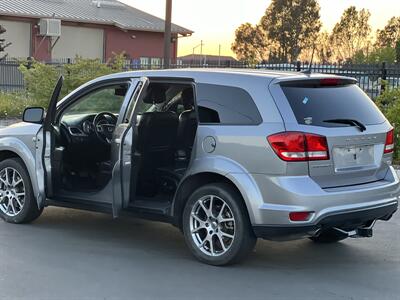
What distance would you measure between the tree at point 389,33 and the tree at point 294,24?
6064 mm

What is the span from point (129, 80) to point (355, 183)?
92.5 inches

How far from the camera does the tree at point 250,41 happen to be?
59594 millimetres

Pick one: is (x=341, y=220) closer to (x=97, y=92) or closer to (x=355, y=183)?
(x=355, y=183)

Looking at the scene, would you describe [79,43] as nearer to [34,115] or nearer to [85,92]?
[34,115]

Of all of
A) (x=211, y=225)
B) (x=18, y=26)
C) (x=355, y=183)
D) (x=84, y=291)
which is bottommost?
(x=84, y=291)

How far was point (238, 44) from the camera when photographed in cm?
6125

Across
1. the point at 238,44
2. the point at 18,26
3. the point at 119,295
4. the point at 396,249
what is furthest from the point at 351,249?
the point at 238,44

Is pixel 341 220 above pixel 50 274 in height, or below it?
above

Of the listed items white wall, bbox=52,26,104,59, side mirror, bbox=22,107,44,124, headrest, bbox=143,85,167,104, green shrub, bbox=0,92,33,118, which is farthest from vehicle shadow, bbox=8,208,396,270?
white wall, bbox=52,26,104,59

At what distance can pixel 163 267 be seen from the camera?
5719mm

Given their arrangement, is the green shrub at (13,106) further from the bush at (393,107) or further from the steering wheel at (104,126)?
the steering wheel at (104,126)

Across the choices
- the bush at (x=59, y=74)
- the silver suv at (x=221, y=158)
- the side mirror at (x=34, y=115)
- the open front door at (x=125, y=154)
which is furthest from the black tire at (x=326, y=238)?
the bush at (x=59, y=74)

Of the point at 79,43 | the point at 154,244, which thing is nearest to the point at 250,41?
the point at 79,43

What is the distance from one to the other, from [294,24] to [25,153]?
5244cm
